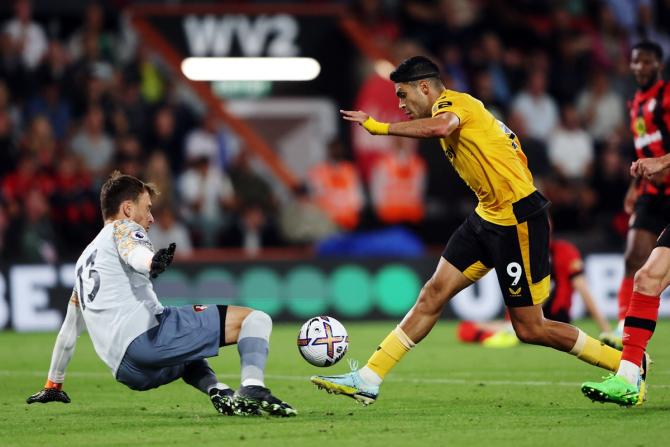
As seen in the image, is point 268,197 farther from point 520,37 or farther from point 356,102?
point 520,37

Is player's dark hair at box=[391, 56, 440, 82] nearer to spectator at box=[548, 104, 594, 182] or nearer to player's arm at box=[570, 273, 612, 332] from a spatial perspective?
player's arm at box=[570, 273, 612, 332]

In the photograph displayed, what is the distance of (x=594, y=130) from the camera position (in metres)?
20.9

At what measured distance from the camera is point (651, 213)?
1113 cm

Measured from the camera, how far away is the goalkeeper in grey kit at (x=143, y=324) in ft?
26.4

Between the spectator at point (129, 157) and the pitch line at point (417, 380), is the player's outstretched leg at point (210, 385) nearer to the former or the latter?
the pitch line at point (417, 380)

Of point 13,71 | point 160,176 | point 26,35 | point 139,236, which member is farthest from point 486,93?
point 139,236

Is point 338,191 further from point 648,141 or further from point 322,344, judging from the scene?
point 322,344

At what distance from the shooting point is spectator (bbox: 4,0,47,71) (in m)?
18.8

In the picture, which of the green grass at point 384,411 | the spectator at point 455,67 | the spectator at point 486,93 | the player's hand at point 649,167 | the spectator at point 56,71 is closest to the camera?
the green grass at point 384,411

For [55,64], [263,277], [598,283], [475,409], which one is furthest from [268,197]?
[475,409]

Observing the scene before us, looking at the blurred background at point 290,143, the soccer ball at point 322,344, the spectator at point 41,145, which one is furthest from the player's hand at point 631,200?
the spectator at point 41,145

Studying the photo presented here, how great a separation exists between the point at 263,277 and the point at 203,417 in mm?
8743

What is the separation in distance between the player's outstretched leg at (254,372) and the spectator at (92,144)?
10266 mm

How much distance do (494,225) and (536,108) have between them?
12.2 meters
